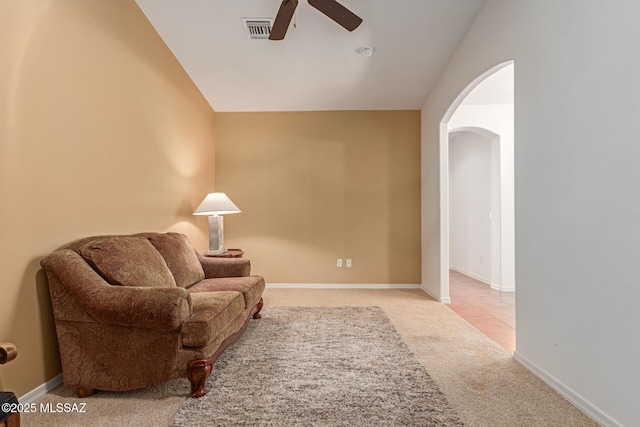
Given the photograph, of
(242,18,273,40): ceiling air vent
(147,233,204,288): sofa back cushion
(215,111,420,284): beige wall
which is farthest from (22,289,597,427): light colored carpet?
(242,18,273,40): ceiling air vent

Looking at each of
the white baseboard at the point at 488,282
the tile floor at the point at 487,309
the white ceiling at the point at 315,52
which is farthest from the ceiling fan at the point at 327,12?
the white baseboard at the point at 488,282

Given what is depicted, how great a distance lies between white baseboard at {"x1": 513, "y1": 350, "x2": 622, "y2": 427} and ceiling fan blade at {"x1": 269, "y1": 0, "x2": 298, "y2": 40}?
2840mm

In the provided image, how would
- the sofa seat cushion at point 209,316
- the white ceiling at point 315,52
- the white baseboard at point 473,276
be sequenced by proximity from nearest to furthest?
the sofa seat cushion at point 209,316, the white ceiling at point 315,52, the white baseboard at point 473,276

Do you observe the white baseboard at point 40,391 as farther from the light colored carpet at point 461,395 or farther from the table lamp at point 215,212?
the table lamp at point 215,212

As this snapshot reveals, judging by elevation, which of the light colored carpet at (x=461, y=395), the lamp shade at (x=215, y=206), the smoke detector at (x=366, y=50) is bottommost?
the light colored carpet at (x=461, y=395)

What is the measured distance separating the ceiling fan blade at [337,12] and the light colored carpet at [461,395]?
244 centimetres

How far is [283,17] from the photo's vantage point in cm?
251

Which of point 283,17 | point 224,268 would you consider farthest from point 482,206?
point 283,17

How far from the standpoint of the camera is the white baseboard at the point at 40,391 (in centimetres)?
185

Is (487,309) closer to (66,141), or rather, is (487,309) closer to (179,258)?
(179,258)

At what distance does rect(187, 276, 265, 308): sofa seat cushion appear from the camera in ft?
9.28

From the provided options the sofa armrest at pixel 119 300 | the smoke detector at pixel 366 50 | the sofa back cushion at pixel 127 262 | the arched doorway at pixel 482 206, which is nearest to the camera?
the sofa armrest at pixel 119 300

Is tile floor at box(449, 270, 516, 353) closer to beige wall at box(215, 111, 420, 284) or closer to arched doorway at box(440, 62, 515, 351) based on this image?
arched doorway at box(440, 62, 515, 351)

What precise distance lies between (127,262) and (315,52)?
279 centimetres
